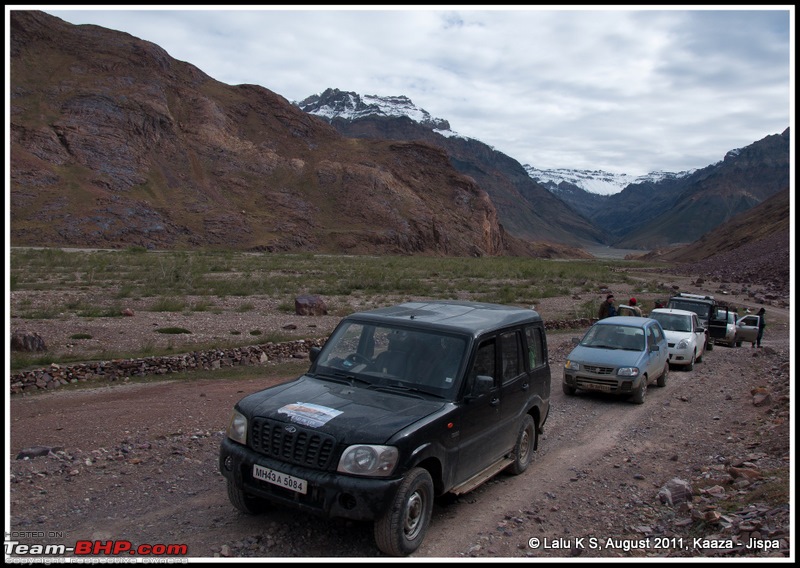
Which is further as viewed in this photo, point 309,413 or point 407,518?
point 309,413

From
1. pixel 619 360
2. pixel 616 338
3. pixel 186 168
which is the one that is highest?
pixel 186 168

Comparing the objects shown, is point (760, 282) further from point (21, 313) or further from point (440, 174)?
point (440, 174)

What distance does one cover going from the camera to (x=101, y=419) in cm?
898

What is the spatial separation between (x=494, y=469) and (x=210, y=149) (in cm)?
9197

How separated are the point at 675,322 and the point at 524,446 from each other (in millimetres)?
11419

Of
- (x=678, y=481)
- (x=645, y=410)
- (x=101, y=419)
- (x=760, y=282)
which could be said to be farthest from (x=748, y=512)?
(x=760, y=282)

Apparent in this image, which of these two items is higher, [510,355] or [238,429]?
[510,355]

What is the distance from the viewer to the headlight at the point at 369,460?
4816 millimetres

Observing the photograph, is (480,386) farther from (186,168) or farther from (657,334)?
(186,168)

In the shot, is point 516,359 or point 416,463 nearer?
point 416,463

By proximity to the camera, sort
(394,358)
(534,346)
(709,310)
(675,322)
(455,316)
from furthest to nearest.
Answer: (709,310) < (675,322) < (534,346) < (455,316) < (394,358)

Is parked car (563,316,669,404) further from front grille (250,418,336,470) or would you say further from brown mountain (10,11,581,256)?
brown mountain (10,11,581,256)

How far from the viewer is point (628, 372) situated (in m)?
11.3

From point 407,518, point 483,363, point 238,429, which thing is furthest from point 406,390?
point 238,429
